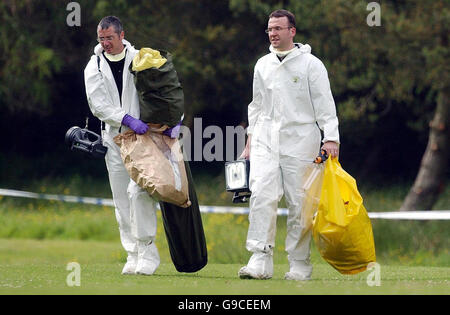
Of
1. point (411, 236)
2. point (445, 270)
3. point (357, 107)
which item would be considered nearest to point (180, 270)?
point (445, 270)

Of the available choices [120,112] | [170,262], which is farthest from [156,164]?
[170,262]

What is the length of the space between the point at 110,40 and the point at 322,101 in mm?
1703

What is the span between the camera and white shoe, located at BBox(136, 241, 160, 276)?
7.51 metres

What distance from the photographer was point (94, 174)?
21531mm

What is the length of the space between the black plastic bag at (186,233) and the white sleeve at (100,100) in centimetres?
66

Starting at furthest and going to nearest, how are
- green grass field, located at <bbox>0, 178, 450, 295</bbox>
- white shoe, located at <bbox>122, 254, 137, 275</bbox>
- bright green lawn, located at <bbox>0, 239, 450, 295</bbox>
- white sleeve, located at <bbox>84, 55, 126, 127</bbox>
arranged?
white shoe, located at <bbox>122, 254, 137, 275</bbox> → white sleeve, located at <bbox>84, 55, 126, 127</bbox> → green grass field, located at <bbox>0, 178, 450, 295</bbox> → bright green lawn, located at <bbox>0, 239, 450, 295</bbox>

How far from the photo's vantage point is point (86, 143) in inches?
301

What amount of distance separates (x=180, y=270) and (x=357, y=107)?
324 inches

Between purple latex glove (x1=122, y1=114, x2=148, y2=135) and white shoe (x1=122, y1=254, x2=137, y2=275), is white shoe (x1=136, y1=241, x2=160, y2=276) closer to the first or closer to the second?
white shoe (x1=122, y1=254, x2=137, y2=275)

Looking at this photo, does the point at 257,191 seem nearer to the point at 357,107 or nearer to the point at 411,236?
the point at 411,236

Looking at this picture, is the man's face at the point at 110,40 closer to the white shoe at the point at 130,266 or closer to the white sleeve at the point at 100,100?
the white sleeve at the point at 100,100

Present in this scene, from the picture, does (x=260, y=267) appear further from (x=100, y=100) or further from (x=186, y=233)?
(x=100, y=100)

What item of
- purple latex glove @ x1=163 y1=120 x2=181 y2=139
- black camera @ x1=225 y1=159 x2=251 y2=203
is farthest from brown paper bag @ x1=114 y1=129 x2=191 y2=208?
black camera @ x1=225 y1=159 x2=251 y2=203

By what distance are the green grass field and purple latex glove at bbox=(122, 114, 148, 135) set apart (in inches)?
43.3
